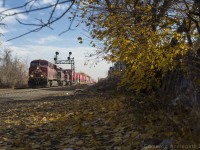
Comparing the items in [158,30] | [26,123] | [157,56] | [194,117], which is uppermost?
[158,30]

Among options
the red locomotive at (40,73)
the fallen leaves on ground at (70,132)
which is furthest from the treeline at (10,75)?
the fallen leaves on ground at (70,132)

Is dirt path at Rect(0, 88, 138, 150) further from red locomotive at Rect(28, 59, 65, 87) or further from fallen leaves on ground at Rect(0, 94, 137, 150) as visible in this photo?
red locomotive at Rect(28, 59, 65, 87)

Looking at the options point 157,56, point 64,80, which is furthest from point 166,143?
point 64,80

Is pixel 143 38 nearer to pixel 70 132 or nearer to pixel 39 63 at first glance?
pixel 70 132

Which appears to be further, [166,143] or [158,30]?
[158,30]

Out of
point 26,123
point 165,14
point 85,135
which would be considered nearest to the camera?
point 85,135

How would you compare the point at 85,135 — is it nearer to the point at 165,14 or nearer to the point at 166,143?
the point at 166,143

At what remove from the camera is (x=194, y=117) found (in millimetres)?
4477

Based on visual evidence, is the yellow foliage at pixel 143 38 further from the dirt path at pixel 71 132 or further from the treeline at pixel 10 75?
the treeline at pixel 10 75

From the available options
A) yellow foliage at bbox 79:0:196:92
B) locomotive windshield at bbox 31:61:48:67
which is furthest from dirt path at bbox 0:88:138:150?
locomotive windshield at bbox 31:61:48:67

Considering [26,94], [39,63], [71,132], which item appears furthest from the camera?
[39,63]

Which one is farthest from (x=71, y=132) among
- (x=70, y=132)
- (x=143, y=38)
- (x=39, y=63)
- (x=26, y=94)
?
(x=39, y=63)

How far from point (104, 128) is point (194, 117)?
9.62 feet

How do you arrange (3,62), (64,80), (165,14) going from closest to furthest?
(165,14), (64,80), (3,62)
